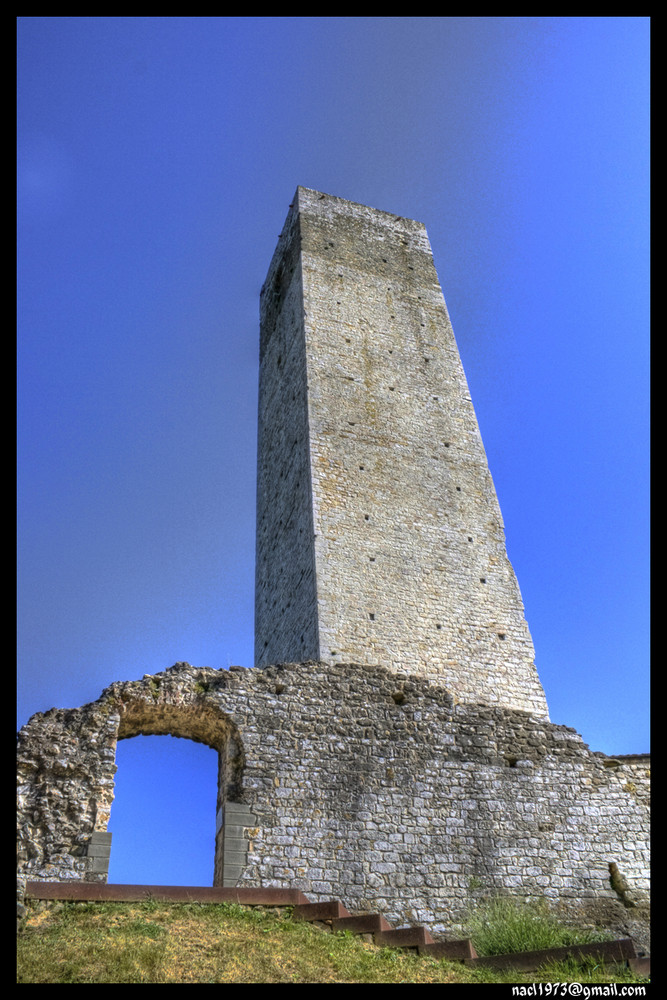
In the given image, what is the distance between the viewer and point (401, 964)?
6270 millimetres

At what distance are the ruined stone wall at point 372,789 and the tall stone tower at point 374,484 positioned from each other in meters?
2.43

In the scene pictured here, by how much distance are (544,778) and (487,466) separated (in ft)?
22.5

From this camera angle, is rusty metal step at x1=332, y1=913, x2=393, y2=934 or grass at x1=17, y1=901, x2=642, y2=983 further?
rusty metal step at x1=332, y1=913, x2=393, y2=934

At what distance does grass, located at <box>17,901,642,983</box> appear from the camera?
5.36 meters

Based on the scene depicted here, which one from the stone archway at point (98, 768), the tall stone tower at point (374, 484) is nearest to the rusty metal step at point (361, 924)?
the stone archway at point (98, 768)

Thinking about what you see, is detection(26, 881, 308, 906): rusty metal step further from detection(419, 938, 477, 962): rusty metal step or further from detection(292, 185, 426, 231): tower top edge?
detection(292, 185, 426, 231): tower top edge

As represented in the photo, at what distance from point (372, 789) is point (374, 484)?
6131mm

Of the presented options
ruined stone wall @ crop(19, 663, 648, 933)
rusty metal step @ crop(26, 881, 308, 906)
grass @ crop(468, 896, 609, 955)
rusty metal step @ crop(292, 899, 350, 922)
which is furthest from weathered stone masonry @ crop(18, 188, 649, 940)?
rusty metal step @ crop(292, 899, 350, 922)

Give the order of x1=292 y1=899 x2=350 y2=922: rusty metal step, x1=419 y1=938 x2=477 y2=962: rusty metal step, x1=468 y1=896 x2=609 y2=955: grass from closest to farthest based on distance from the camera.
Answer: x1=419 y1=938 x2=477 y2=962: rusty metal step < x1=292 y1=899 x2=350 y2=922: rusty metal step < x1=468 y1=896 x2=609 y2=955: grass

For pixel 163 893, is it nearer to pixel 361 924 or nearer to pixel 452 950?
pixel 361 924

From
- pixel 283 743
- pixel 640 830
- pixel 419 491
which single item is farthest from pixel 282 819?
pixel 419 491

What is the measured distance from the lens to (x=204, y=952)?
5828mm

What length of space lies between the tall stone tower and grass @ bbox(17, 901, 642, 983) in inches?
197

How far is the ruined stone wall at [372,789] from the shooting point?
7594 millimetres
